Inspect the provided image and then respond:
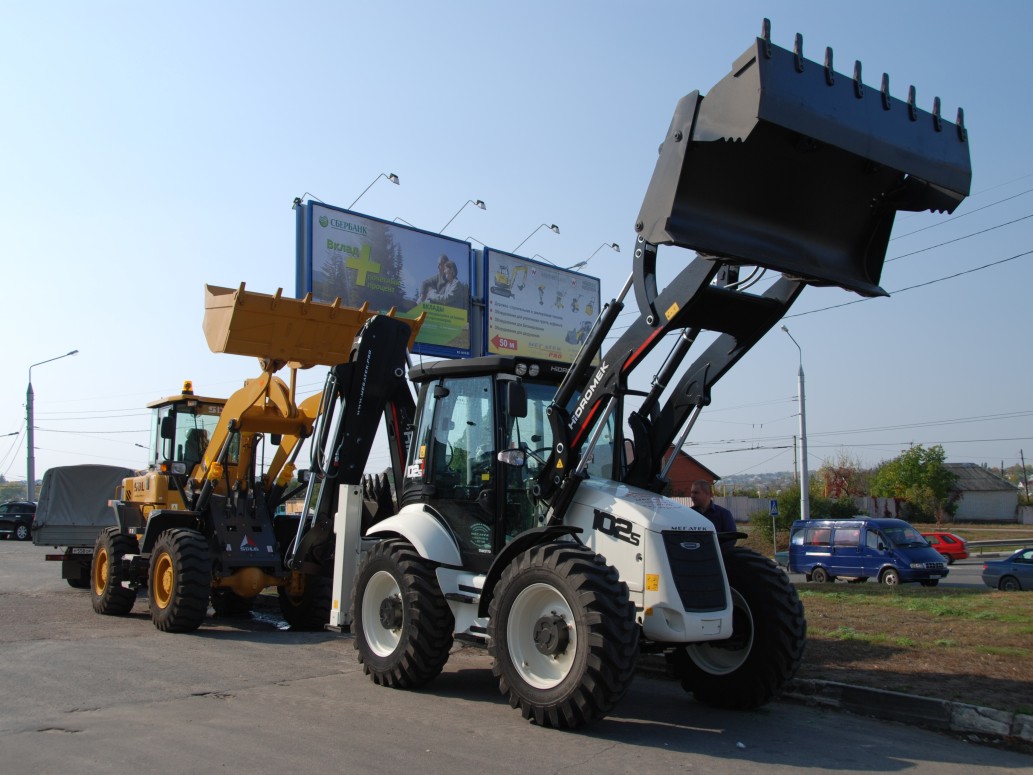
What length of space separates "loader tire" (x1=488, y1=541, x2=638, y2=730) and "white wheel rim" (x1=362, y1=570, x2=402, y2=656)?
1609 mm

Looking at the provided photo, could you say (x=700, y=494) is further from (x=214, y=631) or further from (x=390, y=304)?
(x=390, y=304)

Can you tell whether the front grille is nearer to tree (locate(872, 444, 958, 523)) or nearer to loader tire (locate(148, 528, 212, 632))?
loader tire (locate(148, 528, 212, 632))

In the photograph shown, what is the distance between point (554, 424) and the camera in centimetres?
728

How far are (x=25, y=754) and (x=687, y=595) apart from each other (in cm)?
444

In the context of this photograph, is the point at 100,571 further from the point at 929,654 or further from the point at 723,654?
the point at 929,654

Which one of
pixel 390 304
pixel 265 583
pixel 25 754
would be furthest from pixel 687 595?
pixel 390 304

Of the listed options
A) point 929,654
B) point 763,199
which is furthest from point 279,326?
point 929,654

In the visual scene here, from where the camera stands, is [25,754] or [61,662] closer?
[25,754]

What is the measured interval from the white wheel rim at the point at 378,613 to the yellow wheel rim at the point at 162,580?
4.22 m

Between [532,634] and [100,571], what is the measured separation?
9.10 metres

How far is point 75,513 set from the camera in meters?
18.3

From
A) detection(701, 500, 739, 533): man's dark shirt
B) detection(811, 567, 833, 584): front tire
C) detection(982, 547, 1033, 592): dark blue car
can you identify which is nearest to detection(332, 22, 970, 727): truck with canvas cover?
detection(701, 500, 739, 533): man's dark shirt

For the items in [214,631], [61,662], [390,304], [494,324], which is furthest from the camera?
[494,324]

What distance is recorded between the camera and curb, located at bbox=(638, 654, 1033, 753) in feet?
21.6
